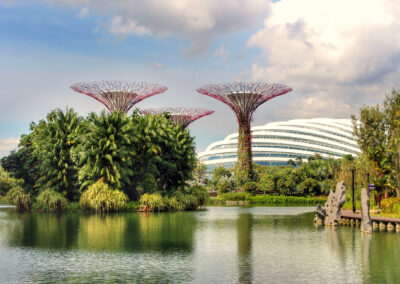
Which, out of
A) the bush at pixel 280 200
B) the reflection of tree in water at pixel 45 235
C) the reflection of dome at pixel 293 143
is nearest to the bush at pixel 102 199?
the reflection of tree in water at pixel 45 235

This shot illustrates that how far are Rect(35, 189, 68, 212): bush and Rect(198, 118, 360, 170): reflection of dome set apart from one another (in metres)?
98.8

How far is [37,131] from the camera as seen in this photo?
55031 millimetres

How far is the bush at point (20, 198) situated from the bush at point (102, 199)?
880 centimetres

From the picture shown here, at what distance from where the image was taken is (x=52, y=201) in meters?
47.7

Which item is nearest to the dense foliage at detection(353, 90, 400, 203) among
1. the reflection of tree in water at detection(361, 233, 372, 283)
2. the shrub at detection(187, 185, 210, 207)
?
the reflection of tree in water at detection(361, 233, 372, 283)

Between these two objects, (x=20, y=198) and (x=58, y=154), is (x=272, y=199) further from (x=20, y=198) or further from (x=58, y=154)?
(x=20, y=198)

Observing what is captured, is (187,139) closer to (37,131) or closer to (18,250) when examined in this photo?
(37,131)

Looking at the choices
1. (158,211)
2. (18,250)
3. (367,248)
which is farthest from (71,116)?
(367,248)

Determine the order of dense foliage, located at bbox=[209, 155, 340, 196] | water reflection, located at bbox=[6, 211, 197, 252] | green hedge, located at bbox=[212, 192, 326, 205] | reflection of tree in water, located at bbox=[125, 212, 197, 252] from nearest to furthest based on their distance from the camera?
reflection of tree in water, located at bbox=[125, 212, 197, 252]
water reflection, located at bbox=[6, 211, 197, 252]
green hedge, located at bbox=[212, 192, 326, 205]
dense foliage, located at bbox=[209, 155, 340, 196]

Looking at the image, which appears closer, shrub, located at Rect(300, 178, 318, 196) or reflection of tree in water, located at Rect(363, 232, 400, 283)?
reflection of tree in water, located at Rect(363, 232, 400, 283)

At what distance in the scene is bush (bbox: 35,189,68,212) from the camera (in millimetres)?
47906

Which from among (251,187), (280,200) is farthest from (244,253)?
(251,187)

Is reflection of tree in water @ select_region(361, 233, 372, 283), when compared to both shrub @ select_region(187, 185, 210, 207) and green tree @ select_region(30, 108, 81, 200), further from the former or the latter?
green tree @ select_region(30, 108, 81, 200)

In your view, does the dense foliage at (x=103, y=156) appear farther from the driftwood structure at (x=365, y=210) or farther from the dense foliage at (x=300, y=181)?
the dense foliage at (x=300, y=181)
